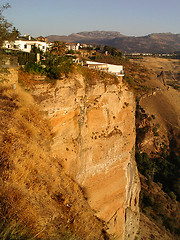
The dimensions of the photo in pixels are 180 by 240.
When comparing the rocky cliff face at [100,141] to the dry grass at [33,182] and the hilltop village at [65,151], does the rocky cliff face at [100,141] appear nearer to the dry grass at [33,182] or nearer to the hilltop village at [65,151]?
the hilltop village at [65,151]

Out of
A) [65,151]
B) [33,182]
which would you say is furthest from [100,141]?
[33,182]

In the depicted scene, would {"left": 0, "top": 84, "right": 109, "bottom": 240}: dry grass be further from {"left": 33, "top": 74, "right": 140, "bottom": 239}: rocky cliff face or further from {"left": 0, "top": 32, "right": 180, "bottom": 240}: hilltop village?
{"left": 33, "top": 74, "right": 140, "bottom": 239}: rocky cliff face

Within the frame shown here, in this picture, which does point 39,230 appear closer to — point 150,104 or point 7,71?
point 7,71

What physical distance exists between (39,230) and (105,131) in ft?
23.6

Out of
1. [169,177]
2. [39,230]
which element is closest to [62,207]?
[39,230]

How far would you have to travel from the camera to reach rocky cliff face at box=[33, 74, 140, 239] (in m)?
9.68

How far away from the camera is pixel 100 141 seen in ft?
37.8

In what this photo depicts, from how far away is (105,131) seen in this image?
38.8 ft

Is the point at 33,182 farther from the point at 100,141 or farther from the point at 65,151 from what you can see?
the point at 100,141

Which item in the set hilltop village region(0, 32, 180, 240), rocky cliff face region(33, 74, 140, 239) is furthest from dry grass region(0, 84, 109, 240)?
rocky cliff face region(33, 74, 140, 239)

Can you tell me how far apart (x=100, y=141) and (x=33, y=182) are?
5491 millimetres

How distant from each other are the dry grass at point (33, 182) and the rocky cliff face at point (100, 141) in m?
0.87

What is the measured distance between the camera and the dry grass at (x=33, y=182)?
17.5 ft

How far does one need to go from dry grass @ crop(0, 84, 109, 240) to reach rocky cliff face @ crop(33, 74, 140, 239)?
2.86 ft
